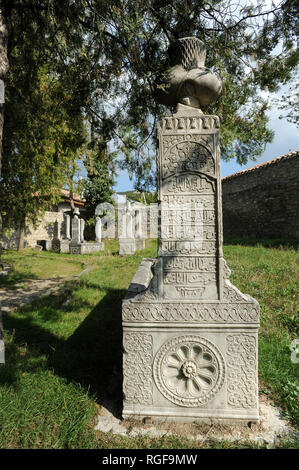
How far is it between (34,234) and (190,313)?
1654cm

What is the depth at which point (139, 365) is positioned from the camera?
219 centimetres

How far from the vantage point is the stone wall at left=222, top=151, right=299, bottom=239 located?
1047 centimetres

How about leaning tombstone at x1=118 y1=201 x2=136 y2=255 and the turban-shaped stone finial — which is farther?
leaning tombstone at x1=118 y1=201 x2=136 y2=255

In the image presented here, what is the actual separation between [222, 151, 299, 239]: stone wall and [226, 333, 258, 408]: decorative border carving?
9516mm

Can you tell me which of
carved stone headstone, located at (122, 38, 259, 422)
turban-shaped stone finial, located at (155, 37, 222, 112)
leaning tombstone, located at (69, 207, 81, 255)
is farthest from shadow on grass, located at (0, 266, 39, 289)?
turban-shaped stone finial, located at (155, 37, 222, 112)

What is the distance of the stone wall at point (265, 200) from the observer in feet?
34.3

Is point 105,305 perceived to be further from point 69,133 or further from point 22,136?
point 22,136

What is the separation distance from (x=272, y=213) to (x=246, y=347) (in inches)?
417

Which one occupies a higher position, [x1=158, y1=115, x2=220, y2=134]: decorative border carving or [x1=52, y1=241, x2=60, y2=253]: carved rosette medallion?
[x1=158, y1=115, x2=220, y2=134]: decorative border carving

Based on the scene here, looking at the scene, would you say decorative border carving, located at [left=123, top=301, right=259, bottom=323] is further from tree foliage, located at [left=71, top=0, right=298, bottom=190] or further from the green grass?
the green grass

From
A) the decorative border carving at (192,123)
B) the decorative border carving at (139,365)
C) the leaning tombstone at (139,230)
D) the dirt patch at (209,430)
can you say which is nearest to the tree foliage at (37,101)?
the decorative border carving at (192,123)

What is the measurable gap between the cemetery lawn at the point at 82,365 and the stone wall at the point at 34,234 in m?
10.9

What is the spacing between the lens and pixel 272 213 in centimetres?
1152
